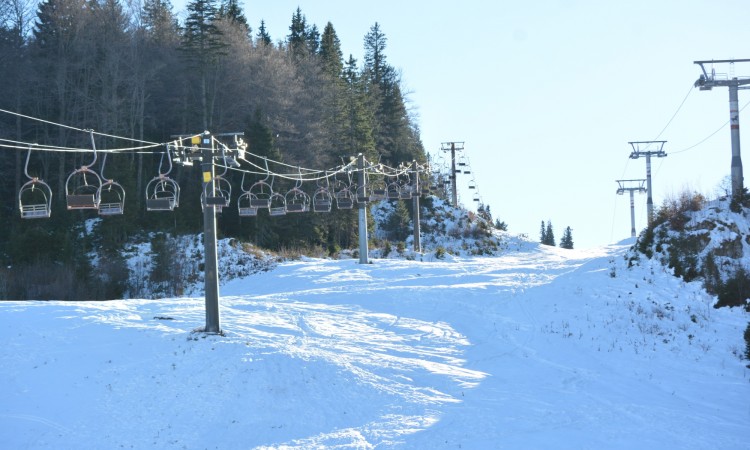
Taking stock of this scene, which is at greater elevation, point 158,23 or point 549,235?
point 158,23

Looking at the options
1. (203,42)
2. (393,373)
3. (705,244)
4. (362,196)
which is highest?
(203,42)

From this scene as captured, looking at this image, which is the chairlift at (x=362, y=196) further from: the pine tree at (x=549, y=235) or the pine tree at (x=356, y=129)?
the pine tree at (x=549, y=235)

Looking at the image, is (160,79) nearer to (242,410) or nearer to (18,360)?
(18,360)

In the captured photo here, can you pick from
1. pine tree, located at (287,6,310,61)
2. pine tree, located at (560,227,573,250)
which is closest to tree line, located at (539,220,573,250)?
pine tree, located at (560,227,573,250)

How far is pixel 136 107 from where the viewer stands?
2012 inches

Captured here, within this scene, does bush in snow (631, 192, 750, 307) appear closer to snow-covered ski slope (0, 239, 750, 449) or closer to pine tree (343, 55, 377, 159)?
snow-covered ski slope (0, 239, 750, 449)

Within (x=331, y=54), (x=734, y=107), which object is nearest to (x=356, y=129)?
(x=331, y=54)

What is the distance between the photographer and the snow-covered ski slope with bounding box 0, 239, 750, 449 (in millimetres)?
12680

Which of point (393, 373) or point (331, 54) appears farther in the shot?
point (331, 54)

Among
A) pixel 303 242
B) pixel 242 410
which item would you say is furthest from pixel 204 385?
pixel 303 242

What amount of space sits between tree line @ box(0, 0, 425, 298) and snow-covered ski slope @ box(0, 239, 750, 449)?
2154 cm

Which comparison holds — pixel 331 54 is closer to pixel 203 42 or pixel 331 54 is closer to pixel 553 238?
pixel 203 42

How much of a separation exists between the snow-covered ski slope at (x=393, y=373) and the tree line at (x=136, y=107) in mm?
21538

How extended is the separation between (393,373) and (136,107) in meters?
41.7
